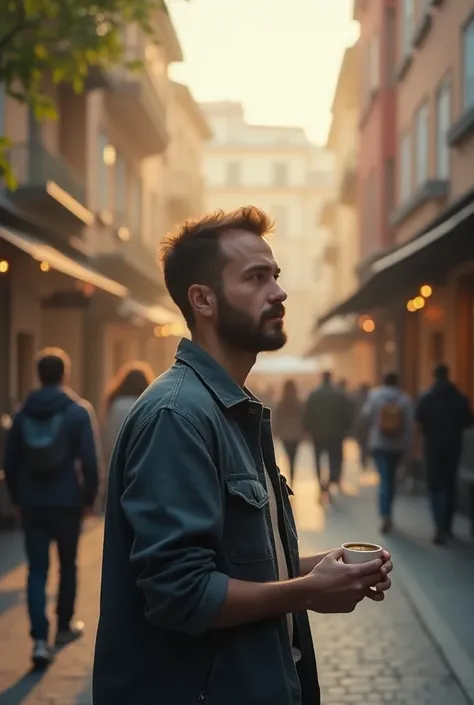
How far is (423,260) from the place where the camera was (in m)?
12.0

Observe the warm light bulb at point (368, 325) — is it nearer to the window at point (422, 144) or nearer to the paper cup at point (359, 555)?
the window at point (422, 144)

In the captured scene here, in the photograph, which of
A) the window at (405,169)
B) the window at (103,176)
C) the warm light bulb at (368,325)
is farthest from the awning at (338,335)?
the window at (103,176)

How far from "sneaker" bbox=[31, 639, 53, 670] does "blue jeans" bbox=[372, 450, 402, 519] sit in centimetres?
594

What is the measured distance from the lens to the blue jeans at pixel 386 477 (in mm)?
11711

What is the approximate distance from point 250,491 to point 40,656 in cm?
431

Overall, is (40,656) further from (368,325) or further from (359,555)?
(368,325)

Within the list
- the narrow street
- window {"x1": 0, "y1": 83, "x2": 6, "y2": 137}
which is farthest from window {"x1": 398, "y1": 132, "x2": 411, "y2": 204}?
the narrow street

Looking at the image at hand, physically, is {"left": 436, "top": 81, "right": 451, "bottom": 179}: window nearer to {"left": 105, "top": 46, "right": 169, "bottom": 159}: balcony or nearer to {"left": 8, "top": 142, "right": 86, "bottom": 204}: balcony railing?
{"left": 8, "top": 142, "right": 86, "bottom": 204}: balcony railing

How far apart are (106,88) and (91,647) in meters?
14.3

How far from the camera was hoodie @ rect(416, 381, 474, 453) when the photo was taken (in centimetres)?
1107

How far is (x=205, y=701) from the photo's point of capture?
228cm

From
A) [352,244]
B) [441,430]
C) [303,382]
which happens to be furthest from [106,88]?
[303,382]

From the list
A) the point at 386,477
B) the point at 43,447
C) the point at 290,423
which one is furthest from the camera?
the point at 290,423

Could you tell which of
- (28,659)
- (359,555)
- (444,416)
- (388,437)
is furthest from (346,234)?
(359,555)
